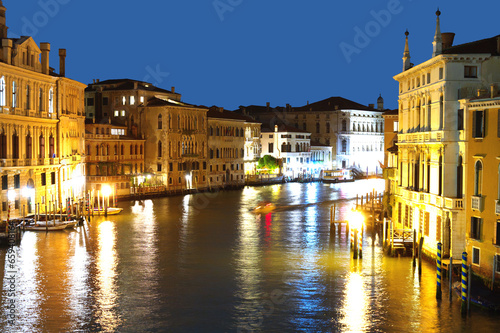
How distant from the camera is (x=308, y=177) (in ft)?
245

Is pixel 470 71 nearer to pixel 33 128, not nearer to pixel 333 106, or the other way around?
pixel 33 128

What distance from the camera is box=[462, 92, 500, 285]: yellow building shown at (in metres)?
17.3

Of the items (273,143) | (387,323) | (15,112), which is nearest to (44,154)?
(15,112)

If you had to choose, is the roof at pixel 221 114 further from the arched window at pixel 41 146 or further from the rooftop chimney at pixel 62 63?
the arched window at pixel 41 146

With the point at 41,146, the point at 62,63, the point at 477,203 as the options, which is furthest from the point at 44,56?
the point at 477,203

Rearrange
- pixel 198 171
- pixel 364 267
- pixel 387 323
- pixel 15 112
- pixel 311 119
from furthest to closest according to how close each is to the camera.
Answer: pixel 311 119 → pixel 198 171 → pixel 15 112 → pixel 364 267 → pixel 387 323

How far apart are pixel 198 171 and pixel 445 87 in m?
35.6

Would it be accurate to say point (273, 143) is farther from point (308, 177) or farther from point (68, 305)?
point (68, 305)

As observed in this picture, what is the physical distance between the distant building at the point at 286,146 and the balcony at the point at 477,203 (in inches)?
2045

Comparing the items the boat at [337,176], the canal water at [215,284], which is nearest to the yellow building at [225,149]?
the boat at [337,176]

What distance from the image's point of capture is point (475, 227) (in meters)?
18.3

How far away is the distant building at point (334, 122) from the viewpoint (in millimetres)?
79875

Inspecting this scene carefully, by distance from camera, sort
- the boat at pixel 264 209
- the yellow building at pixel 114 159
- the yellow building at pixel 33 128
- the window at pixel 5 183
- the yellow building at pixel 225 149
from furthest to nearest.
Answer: the yellow building at pixel 225 149, the yellow building at pixel 114 159, the boat at pixel 264 209, the yellow building at pixel 33 128, the window at pixel 5 183

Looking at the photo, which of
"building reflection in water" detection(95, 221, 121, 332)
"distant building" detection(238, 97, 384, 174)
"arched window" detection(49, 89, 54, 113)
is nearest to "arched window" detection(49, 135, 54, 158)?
"arched window" detection(49, 89, 54, 113)
